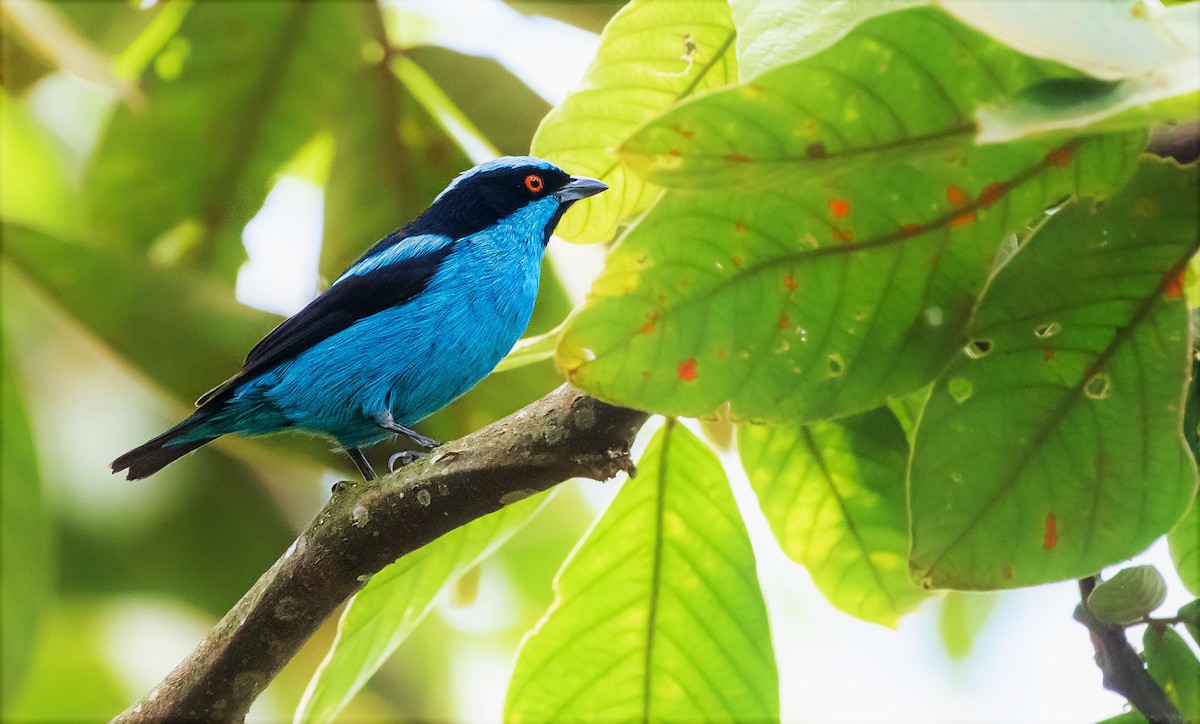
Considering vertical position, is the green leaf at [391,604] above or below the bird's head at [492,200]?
below

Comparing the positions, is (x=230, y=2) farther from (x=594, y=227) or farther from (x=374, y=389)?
(x=594, y=227)

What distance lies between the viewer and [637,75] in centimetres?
223

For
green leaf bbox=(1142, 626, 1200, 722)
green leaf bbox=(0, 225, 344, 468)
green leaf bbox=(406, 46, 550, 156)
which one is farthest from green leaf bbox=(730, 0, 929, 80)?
green leaf bbox=(0, 225, 344, 468)

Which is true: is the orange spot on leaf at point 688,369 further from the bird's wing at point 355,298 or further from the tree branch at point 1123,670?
the bird's wing at point 355,298

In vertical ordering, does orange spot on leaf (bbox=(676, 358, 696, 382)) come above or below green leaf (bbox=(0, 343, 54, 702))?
below

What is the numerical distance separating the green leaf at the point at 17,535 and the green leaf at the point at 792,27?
225cm

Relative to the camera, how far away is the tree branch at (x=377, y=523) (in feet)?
6.35

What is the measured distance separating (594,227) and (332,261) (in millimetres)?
1375

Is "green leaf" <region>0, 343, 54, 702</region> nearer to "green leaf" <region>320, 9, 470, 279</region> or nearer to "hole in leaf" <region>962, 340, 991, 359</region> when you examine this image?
"green leaf" <region>320, 9, 470, 279</region>

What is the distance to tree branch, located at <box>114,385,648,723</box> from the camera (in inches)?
76.2

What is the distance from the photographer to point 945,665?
182 inches

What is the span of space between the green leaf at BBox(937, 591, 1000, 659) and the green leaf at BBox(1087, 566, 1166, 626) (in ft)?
7.46

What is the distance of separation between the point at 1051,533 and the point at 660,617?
0.88 metres

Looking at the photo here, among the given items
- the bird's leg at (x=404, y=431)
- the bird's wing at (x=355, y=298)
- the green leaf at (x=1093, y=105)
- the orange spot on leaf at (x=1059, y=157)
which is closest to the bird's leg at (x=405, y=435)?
the bird's leg at (x=404, y=431)
